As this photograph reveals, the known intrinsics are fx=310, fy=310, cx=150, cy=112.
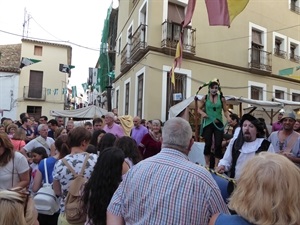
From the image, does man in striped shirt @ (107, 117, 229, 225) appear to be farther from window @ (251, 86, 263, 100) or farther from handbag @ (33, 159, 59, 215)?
window @ (251, 86, 263, 100)

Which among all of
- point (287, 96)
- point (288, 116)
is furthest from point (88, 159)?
point (287, 96)

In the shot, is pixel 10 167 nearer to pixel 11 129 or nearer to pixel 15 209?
pixel 15 209

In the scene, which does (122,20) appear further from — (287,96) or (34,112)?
(34,112)

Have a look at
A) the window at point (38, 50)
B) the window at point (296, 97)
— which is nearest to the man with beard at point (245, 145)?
the window at point (296, 97)

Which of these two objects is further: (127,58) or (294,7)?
(294,7)

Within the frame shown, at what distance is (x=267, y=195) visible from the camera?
1.50 m

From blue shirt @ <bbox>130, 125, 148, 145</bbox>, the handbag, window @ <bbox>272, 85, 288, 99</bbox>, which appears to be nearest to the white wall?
window @ <bbox>272, 85, 288, 99</bbox>

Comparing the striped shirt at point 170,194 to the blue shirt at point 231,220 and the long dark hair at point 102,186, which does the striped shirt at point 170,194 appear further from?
the long dark hair at point 102,186

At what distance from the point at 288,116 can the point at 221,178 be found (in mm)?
2455

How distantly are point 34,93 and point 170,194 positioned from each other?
3147 cm

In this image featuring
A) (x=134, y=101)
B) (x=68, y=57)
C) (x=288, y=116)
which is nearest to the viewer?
(x=288, y=116)

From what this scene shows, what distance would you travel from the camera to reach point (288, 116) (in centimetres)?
461

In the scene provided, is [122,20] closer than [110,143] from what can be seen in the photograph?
No

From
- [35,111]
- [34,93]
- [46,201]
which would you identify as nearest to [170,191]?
[46,201]
